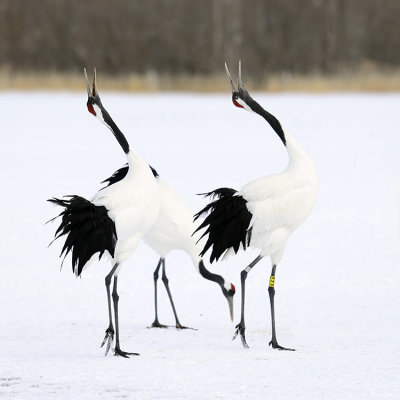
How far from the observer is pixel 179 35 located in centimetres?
3556

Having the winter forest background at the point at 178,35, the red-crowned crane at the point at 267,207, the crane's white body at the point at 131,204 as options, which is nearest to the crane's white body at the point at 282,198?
the red-crowned crane at the point at 267,207

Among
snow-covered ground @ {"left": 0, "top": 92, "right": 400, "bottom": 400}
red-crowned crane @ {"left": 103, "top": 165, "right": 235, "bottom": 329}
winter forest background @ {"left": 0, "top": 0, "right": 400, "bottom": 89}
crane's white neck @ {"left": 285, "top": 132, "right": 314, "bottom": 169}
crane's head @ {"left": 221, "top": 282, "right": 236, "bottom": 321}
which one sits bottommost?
snow-covered ground @ {"left": 0, "top": 92, "right": 400, "bottom": 400}

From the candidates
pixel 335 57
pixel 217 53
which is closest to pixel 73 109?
pixel 217 53

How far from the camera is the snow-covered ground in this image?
5086 millimetres

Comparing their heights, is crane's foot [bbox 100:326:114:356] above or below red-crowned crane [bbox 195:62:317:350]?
below

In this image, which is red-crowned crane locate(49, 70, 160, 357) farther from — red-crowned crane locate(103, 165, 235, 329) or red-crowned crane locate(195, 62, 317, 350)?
red-crowned crane locate(103, 165, 235, 329)

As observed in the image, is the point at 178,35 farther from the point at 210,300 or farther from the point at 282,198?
the point at 282,198

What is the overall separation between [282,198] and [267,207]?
0.10 m

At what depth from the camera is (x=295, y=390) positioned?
490 centimetres

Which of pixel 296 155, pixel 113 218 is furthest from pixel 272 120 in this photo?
pixel 113 218

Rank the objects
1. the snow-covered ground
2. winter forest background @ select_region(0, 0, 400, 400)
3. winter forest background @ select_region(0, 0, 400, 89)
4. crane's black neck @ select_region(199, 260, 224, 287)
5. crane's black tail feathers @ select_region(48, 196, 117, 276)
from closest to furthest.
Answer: the snow-covered ground, winter forest background @ select_region(0, 0, 400, 400), crane's black tail feathers @ select_region(48, 196, 117, 276), crane's black neck @ select_region(199, 260, 224, 287), winter forest background @ select_region(0, 0, 400, 89)

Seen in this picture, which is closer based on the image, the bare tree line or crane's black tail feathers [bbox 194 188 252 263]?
crane's black tail feathers [bbox 194 188 252 263]

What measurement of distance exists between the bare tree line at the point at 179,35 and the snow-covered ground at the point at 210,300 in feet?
65.6

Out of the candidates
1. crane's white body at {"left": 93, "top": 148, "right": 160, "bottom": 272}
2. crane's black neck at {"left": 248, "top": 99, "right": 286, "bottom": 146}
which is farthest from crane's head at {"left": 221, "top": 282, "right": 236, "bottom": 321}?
crane's black neck at {"left": 248, "top": 99, "right": 286, "bottom": 146}
